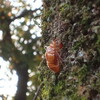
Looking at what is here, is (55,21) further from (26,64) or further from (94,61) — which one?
(26,64)

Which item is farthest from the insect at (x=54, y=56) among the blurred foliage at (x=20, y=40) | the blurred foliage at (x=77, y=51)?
the blurred foliage at (x=20, y=40)

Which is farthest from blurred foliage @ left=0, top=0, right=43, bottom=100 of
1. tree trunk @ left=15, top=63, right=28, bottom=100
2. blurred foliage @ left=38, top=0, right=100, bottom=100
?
blurred foliage @ left=38, top=0, right=100, bottom=100

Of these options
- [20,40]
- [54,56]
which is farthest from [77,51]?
[20,40]

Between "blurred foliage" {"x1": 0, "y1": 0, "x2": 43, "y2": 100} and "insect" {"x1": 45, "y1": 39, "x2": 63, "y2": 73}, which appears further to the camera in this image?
"blurred foliage" {"x1": 0, "y1": 0, "x2": 43, "y2": 100}

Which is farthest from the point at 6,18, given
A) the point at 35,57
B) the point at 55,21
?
the point at 55,21

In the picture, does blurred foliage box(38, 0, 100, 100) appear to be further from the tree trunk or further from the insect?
the tree trunk

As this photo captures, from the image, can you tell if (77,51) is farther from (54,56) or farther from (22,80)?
(22,80)
